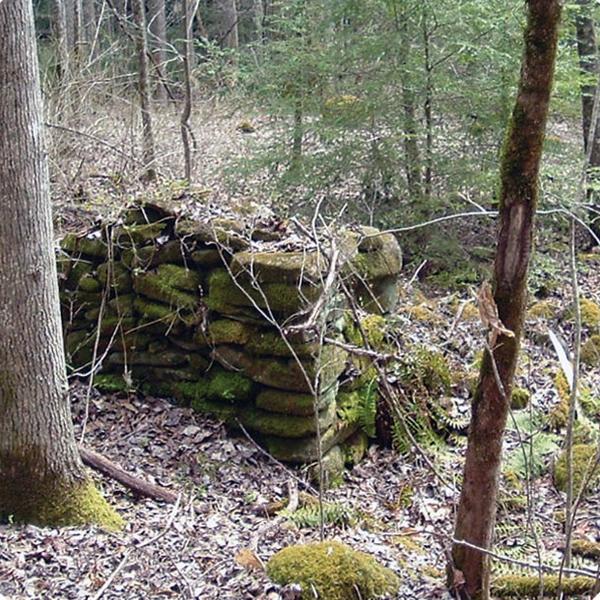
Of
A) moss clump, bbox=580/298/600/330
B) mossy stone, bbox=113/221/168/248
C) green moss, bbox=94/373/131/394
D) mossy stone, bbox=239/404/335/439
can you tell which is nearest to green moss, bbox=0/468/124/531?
mossy stone, bbox=239/404/335/439

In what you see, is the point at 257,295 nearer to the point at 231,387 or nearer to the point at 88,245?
the point at 231,387

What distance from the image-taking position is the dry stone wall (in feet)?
17.0

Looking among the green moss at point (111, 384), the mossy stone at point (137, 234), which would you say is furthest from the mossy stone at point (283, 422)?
the mossy stone at point (137, 234)

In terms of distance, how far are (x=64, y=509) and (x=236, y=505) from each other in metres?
1.15

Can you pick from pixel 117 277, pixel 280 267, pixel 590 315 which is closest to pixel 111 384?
pixel 117 277

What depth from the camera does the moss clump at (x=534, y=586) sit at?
3.59 meters

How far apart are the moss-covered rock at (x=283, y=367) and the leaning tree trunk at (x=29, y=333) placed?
1.55 meters

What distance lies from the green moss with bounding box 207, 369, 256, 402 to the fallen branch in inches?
38.1

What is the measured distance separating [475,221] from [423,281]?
163 centimetres

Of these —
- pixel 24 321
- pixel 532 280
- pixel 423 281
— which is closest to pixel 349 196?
pixel 423 281

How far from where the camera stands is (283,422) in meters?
5.23

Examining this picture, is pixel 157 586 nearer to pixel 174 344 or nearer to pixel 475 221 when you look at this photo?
pixel 174 344

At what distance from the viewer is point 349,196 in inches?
381

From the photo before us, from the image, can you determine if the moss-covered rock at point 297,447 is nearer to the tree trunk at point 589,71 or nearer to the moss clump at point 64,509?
the moss clump at point 64,509
